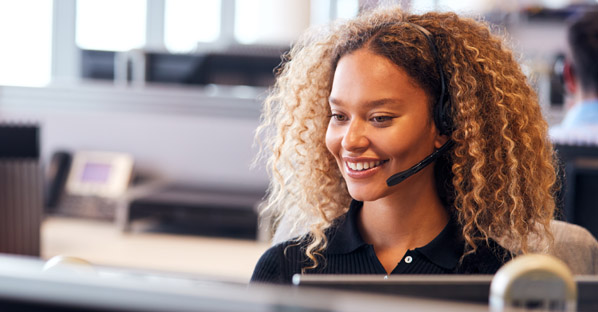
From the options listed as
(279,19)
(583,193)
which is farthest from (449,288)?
(279,19)

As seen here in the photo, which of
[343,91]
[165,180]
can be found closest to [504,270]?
[343,91]

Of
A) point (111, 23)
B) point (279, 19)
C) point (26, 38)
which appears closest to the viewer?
point (279, 19)

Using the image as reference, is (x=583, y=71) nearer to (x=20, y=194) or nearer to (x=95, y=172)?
(x=95, y=172)

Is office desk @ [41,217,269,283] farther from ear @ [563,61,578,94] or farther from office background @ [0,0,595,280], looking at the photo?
ear @ [563,61,578,94]

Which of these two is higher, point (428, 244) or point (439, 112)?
point (439, 112)

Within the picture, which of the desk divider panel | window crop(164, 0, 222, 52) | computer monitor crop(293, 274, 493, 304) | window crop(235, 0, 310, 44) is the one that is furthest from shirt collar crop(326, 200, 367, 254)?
window crop(164, 0, 222, 52)

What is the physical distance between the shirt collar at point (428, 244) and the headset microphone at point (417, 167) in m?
0.10

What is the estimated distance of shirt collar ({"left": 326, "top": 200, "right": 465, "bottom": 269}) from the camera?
93cm

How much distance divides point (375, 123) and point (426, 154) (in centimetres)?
11

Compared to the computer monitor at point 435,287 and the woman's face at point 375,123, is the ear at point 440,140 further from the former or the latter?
the computer monitor at point 435,287

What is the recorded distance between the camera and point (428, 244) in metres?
0.94

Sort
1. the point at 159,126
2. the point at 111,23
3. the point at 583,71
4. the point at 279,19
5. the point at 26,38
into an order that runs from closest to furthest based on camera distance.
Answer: the point at 583,71 → the point at 159,126 → the point at 279,19 → the point at 26,38 → the point at 111,23

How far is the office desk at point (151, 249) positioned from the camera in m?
1.65

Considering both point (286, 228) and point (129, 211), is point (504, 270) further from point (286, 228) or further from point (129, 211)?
point (129, 211)
